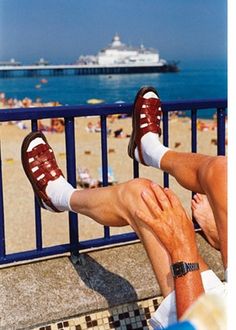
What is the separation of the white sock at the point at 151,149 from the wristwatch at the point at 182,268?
904mm

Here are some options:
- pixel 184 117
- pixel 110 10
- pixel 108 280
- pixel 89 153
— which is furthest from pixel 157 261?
pixel 110 10

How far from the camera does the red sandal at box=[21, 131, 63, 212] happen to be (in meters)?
2.66

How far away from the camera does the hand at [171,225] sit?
1813 millimetres

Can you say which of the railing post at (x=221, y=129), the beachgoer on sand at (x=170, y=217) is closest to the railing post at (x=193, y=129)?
the railing post at (x=221, y=129)

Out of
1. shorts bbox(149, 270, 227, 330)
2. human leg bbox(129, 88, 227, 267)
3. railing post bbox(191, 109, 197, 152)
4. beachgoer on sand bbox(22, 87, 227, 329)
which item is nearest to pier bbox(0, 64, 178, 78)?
railing post bbox(191, 109, 197, 152)

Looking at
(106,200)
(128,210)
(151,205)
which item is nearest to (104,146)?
(106,200)

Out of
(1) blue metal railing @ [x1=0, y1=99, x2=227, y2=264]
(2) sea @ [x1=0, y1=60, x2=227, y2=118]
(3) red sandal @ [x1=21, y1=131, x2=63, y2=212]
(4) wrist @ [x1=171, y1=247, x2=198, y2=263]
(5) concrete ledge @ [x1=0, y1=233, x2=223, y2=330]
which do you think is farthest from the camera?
(2) sea @ [x1=0, y1=60, x2=227, y2=118]

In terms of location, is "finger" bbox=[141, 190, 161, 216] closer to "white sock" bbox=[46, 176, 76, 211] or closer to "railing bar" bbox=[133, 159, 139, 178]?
"white sock" bbox=[46, 176, 76, 211]

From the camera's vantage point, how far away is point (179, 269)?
175cm

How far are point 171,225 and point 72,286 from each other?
98cm

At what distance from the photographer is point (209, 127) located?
54.3ft

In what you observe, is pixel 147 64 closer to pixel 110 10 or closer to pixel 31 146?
pixel 110 10

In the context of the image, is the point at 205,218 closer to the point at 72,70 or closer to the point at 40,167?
the point at 40,167

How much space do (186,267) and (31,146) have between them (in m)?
1.16
